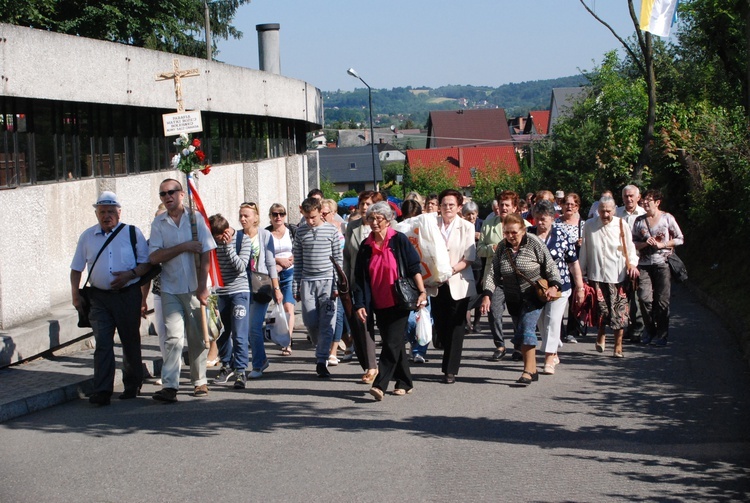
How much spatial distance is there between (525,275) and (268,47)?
2064 centimetres

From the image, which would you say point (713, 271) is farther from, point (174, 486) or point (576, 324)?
point (174, 486)

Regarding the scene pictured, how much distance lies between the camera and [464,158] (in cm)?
11238

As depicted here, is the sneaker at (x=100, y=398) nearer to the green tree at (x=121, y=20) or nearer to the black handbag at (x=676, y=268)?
the black handbag at (x=676, y=268)

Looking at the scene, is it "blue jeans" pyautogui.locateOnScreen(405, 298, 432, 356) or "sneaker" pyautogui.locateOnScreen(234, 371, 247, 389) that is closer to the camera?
"sneaker" pyautogui.locateOnScreen(234, 371, 247, 389)

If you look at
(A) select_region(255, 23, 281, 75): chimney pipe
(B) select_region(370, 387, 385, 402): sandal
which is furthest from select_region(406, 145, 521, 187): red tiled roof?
(B) select_region(370, 387, 385, 402): sandal

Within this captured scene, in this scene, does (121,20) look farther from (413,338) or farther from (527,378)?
(527,378)

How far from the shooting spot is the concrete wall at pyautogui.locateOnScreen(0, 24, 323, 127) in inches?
450

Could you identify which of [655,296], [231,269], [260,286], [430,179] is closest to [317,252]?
[260,286]

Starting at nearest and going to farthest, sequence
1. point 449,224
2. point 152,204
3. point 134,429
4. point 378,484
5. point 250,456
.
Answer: point 378,484
point 250,456
point 134,429
point 449,224
point 152,204

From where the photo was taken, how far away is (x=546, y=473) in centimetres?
652

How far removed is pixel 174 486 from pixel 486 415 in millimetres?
2810

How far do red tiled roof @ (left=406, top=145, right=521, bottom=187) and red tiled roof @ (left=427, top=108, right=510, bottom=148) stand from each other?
13.6 m

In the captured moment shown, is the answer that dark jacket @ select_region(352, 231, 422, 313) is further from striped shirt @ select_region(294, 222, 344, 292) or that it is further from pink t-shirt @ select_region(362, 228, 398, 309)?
striped shirt @ select_region(294, 222, 344, 292)

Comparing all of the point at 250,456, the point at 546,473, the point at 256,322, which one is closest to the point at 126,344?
the point at 256,322
